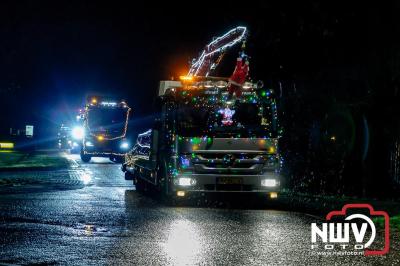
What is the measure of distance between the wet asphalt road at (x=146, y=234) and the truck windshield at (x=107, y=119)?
806 inches

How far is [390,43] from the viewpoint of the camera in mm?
15844

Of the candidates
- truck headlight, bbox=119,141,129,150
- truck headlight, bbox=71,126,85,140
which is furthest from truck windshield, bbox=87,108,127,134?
truck headlight, bbox=71,126,85,140

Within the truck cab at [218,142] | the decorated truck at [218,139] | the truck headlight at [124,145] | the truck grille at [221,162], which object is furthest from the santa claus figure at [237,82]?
the truck headlight at [124,145]

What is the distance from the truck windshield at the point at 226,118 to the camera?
14992 millimetres

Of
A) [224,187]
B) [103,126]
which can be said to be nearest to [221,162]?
[224,187]

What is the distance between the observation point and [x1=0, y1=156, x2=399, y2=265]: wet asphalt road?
28.2 feet

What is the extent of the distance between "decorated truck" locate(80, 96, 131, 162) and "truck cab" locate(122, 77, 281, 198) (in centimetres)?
2180

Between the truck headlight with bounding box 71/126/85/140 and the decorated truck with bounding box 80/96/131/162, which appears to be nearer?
the decorated truck with bounding box 80/96/131/162

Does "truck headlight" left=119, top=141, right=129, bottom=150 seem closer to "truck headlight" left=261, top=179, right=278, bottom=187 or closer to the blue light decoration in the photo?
the blue light decoration

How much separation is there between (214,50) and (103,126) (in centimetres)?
1597

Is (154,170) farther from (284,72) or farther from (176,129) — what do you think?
(284,72)

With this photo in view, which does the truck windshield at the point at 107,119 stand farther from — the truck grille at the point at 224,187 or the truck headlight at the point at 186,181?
the truck grille at the point at 224,187

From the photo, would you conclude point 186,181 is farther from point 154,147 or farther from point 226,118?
point 154,147

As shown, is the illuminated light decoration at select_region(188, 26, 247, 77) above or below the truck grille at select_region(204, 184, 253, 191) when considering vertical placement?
above
